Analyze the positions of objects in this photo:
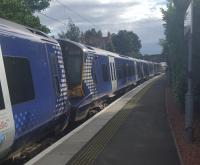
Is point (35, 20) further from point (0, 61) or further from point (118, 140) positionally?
point (0, 61)

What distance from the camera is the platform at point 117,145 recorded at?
10289 millimetres

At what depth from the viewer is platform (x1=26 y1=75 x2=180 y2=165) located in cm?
1029

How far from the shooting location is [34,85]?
1134cm

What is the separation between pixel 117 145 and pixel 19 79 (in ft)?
10.7

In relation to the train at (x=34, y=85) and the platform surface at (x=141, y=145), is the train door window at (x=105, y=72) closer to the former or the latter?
the train at (x=34, y=85)

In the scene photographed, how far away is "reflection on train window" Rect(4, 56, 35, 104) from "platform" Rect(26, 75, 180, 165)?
1332 mm

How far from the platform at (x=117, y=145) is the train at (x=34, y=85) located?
25.1 inches

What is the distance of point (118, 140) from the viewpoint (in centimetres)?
1295

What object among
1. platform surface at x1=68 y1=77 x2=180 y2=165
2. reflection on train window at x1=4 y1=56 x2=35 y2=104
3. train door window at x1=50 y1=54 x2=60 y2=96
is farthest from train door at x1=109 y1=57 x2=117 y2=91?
reflection on train window at x1=4 y1=56 x2=35 y2=104

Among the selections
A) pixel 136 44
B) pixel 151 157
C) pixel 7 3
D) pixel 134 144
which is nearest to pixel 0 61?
pixel 151 157

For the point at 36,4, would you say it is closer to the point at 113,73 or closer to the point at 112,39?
the point at 113,73

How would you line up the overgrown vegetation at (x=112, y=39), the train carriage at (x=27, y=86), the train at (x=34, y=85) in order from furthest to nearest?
the overgrown vegetation at (x=112, y=39)
the train at (x=34, y=85)
the train carriage at (x=27, y=86)

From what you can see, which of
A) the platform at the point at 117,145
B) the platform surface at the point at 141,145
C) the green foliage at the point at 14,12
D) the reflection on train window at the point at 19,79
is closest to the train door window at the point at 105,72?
the green foliage at the point at 14,12

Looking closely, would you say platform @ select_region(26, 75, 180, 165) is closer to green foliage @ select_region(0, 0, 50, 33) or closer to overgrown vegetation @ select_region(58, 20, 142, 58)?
green foliage @ select_region(0, 0, 50, 33)
